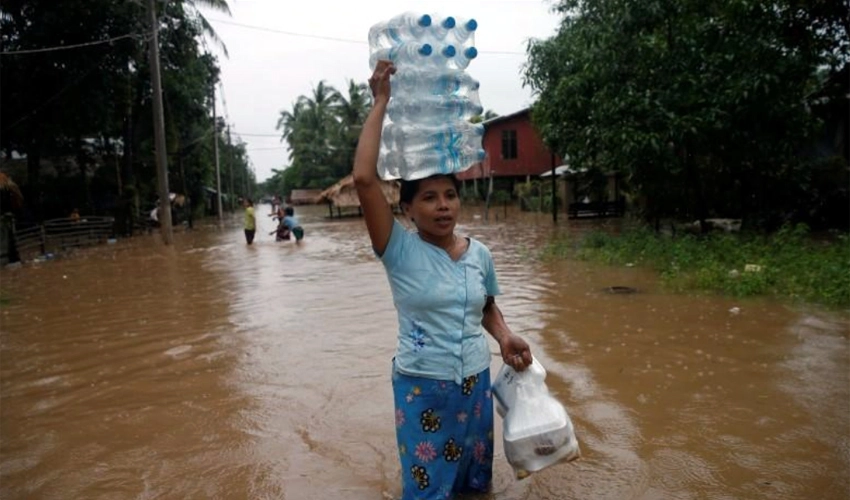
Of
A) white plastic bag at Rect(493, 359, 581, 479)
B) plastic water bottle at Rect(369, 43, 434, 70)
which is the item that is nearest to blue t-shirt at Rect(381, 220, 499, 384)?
white plastic bag at Rect(493, 359, 581, 479)

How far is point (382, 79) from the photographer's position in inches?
89.1

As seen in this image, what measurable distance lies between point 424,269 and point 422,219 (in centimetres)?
19

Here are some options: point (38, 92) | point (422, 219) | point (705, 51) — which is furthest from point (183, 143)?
point (422, 219)

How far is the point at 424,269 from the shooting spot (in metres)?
2.34

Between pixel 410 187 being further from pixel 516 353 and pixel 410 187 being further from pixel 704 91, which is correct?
pixel 704 91

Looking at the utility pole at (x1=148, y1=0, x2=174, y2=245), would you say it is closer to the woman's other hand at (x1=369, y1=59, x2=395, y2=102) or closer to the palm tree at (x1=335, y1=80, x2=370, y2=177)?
the woman's other hand at (x1=369, y1=59, x2=395, y2=102)

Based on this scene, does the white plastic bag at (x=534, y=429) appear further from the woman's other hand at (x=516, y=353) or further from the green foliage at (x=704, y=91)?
the green foliage at (x=704, y=91)

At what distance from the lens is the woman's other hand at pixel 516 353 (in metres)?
2.43

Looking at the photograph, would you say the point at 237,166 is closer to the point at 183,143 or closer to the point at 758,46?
the point at 183,143

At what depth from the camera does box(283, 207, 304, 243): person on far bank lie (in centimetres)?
1877

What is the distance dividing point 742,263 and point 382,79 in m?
8.32

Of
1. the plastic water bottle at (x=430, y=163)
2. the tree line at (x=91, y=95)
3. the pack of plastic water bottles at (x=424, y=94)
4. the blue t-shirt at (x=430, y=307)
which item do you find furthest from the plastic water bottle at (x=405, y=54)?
the tree line at (x=91, y=95)

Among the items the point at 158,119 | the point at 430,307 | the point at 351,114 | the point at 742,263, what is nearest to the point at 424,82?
the point at 430,307

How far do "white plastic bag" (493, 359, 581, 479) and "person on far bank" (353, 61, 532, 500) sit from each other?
→ 3.9 inches
